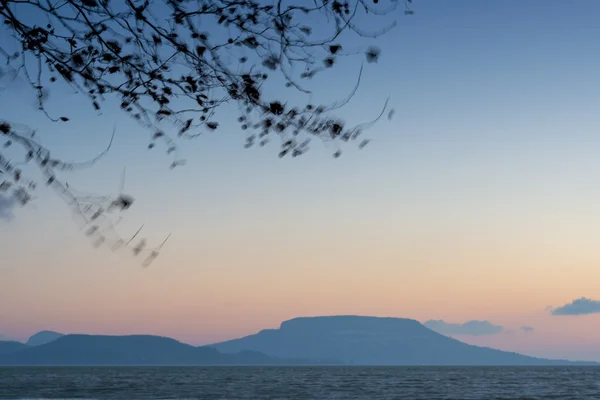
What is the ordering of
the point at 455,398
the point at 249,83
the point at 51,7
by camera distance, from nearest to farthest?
the point at 51,7
the point at 249,83
the point at 455,398

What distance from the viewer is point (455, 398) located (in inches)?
3223

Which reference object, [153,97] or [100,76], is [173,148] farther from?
[100,76]

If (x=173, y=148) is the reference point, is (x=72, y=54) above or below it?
above

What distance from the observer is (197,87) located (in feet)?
26.3

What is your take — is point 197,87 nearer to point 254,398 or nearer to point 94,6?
point 94,6

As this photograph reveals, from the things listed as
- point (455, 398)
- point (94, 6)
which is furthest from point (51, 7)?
point (455, 398)

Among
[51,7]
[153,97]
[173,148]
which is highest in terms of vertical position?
[51,7]

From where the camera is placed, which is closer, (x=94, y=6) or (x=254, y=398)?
(x=94, y=6)

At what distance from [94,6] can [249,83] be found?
1.84 meters

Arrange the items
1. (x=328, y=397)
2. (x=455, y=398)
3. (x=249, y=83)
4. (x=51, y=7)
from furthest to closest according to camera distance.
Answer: (x=328, y=397) → (x=455, y=398) → (x=249, y=83) → (x=51, y=7)

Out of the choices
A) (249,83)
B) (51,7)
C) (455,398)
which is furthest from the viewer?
(455,398)

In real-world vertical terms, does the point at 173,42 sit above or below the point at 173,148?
above

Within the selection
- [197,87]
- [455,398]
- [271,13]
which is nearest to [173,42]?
[197,87]

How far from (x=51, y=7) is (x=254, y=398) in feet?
275
